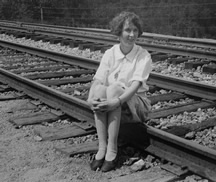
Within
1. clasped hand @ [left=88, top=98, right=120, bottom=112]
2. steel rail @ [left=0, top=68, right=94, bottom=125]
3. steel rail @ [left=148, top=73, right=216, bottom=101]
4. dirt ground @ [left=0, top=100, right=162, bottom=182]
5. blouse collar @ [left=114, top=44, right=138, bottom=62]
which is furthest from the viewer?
steel rail @ [left=148, top=73, right=216, bottom=101]

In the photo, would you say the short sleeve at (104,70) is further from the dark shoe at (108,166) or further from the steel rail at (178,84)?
the steel rail at (178,84)

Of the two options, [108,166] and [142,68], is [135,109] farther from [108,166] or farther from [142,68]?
[108,166]

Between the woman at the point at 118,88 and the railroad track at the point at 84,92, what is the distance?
0.27 meters

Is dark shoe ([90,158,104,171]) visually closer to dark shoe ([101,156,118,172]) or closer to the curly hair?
dark shoe ([101,156,118,172])

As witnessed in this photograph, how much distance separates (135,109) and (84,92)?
Result: 2235 mm

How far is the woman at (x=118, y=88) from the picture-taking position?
3.30 m

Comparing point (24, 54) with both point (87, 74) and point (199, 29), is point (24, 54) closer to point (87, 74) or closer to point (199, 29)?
point (87, 74)

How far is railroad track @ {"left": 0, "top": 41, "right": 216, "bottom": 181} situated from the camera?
3122mm

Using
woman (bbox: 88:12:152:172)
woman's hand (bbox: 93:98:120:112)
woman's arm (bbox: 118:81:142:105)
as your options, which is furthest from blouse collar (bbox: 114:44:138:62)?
woman's hand (bbox: 93:98:120:112)

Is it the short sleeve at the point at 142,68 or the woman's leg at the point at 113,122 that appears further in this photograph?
the short sleeve at the point at 142,68

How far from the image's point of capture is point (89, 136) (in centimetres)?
401

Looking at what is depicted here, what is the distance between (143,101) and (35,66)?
185 inches

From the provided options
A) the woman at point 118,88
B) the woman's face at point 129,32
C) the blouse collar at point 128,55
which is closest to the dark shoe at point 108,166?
the woman at point 118,88

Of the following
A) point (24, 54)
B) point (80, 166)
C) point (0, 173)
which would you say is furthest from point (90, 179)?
point (24, 54)
